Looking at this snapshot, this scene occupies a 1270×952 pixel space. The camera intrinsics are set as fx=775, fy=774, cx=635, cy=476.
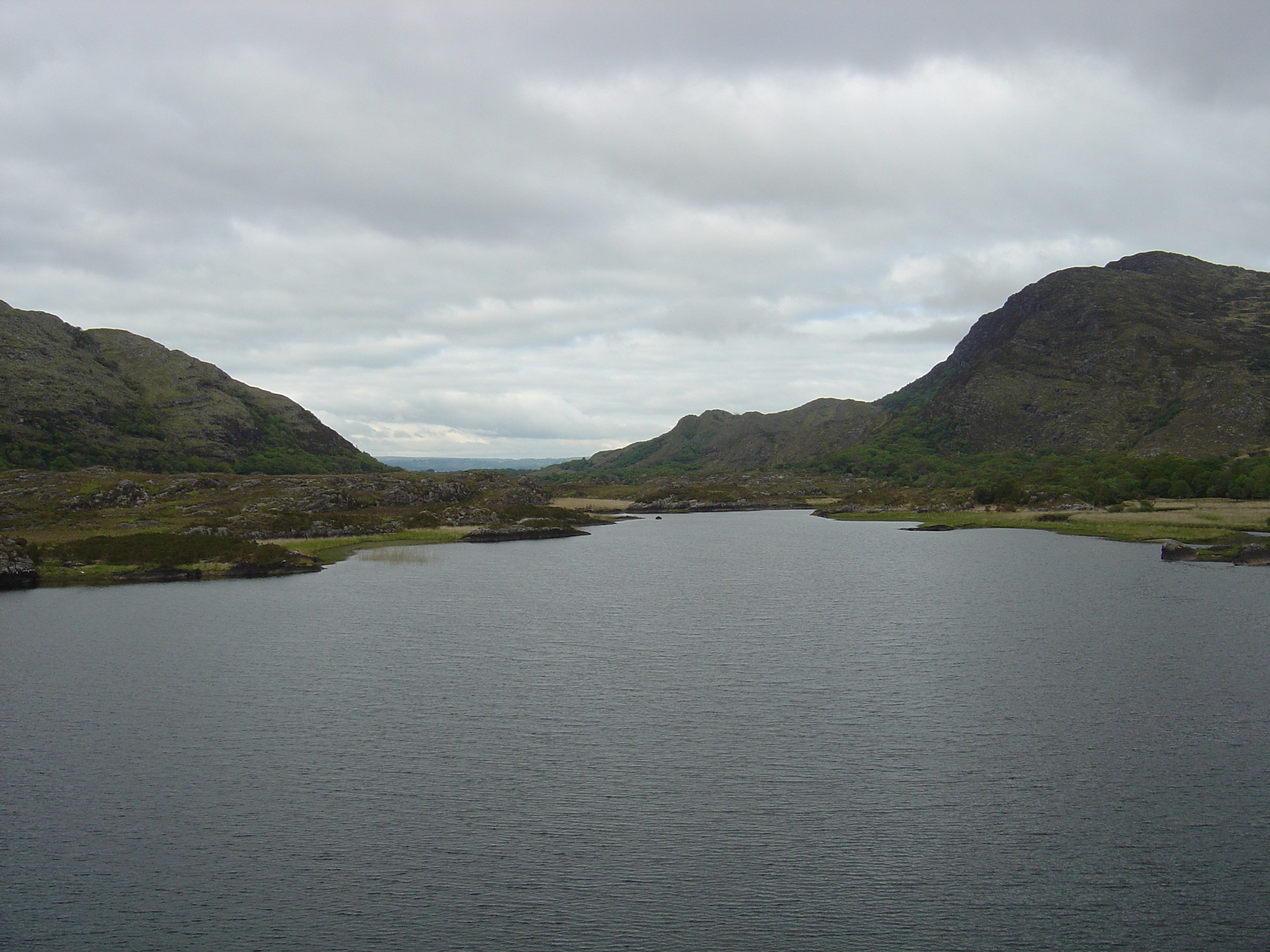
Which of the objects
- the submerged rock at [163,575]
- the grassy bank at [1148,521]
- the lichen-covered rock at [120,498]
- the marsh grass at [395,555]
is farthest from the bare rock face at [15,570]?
the grassy bank at [1148,521]

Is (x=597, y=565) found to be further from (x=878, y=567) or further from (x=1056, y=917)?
(x=1056, y=917)

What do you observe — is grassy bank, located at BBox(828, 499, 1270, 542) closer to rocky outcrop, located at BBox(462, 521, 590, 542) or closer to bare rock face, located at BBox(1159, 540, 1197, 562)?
bare rock face, located at BBox(1159, 540, 1197, 562)

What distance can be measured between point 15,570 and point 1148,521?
129 meters

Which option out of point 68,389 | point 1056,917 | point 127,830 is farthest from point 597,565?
point 68,389

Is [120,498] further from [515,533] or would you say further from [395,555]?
[515,533]

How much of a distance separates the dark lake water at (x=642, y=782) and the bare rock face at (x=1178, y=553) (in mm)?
27203

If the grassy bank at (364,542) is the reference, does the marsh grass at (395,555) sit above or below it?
below

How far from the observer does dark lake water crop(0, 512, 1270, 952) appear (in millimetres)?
17047

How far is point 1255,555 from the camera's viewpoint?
69250mm

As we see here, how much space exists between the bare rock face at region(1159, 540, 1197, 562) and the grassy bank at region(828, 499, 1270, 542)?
14.9 m

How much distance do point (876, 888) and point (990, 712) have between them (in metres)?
15.1

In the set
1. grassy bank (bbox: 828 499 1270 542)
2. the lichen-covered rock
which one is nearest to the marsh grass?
the lichen-covered rock

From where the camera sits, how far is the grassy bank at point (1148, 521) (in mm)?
93625

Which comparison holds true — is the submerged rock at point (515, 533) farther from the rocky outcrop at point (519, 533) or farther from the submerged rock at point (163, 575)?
the submerged rock at point (163, 575)
